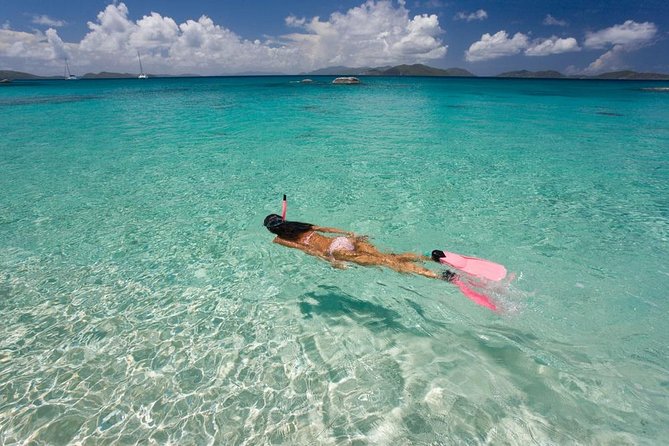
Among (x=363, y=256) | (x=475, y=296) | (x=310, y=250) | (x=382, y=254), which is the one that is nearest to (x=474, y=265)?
(x=475, y=296)

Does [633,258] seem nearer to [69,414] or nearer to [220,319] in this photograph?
[220,319]

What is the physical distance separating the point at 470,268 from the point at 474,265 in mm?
179

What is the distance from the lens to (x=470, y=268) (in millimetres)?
7617

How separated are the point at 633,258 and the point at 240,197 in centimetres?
1158

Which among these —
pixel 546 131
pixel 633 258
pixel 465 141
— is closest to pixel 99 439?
pixel 633 258

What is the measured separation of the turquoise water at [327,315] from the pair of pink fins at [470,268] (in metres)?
0.32

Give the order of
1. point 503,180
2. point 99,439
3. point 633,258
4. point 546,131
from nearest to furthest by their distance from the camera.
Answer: point 99,439 < point 633,258 < point 503,180 < point 546,131

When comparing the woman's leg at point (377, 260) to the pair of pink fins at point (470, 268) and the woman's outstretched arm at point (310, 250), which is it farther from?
the pair of pink fins at point (470, 268)

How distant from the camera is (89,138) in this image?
2252cm

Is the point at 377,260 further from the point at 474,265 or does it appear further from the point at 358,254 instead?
the point at 474,265

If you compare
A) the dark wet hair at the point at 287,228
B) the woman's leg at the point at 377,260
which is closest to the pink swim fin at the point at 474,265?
the woman's leg at the point at 377,260

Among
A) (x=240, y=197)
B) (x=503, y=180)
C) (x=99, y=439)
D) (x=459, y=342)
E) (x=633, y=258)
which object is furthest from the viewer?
(x=503, y=180)

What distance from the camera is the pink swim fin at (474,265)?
741 cm

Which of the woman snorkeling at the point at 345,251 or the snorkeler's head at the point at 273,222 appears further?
the snorkeler's head at the point at 273,222
